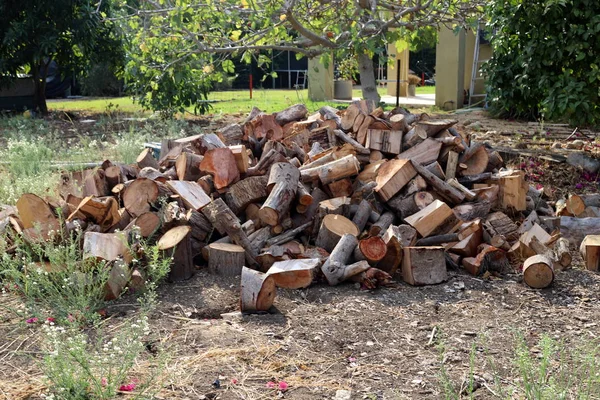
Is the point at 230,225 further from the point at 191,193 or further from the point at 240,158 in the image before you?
the point at 240,158

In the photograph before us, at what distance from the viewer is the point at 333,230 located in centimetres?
A: 392

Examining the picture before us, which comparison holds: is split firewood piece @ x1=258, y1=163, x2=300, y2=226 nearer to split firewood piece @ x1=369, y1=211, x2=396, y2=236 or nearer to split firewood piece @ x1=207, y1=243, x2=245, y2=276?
split firewood piece @ x1=207, y1=243, x2=245, y2=276

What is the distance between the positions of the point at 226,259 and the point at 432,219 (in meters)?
1.28

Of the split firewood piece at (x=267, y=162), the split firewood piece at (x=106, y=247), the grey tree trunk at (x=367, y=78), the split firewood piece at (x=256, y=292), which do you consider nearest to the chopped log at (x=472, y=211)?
the split firewood piece at (x=267, y=162)

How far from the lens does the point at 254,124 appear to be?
5297 millimetres

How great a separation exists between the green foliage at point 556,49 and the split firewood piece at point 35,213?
4.44 m

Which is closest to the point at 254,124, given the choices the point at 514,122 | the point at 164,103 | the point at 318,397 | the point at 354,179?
the point at 354,179

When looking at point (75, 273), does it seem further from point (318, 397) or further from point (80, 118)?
point (80, 118)

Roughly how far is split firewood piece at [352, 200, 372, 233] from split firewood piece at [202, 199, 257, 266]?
0.70m

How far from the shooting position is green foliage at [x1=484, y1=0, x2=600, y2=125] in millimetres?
5906

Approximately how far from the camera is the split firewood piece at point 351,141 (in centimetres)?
473

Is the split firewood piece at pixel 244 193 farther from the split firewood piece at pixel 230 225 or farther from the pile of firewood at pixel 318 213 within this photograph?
the split firewood piece at pixel 230 225

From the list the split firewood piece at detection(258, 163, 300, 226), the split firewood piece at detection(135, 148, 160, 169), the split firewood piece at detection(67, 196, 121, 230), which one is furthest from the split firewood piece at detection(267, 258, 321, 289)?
the split firewood piece at detection(135, 148, 160, 169)

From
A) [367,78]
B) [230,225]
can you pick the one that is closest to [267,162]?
[230,225]
